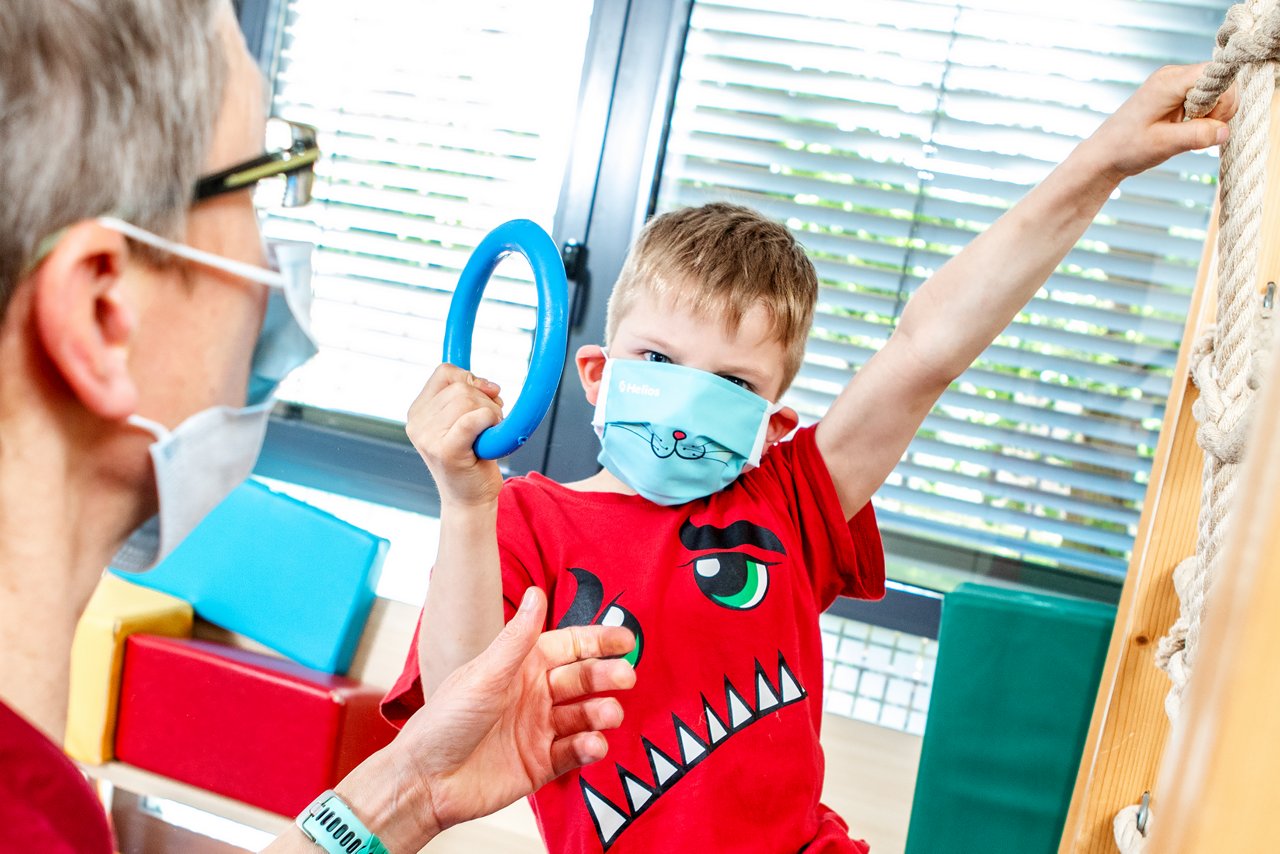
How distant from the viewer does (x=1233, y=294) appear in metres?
0.73

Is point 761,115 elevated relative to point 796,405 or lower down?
elevated

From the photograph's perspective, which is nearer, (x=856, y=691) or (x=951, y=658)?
(x=951, y=658)

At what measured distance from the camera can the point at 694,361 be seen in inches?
40.9

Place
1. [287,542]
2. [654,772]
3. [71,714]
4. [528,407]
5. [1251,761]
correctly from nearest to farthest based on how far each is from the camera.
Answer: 1. [1251,761]
2. [528,407]
3. [654,772]
4. [71,714]
5. [287,542]

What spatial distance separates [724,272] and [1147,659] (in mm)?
539

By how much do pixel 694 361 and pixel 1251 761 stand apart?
77 cm

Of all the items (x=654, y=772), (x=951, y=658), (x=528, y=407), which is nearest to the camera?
(x=528, y=407)

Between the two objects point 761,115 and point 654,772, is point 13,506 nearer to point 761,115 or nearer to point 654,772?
point 654,772

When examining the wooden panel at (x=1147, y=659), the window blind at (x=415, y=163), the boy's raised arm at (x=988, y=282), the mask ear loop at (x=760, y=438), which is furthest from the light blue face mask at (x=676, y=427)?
the window blind at (x=415, y=163)

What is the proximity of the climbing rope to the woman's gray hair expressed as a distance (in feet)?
2.03

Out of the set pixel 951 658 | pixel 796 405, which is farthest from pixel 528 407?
pixel 796 405

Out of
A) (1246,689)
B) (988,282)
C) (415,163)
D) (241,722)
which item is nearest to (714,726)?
(988,282)

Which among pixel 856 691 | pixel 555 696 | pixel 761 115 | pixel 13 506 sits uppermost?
pixel 761 115

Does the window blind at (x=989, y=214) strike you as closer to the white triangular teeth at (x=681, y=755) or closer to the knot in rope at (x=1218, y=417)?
the white triangular teeth at (x=681, y=755)
